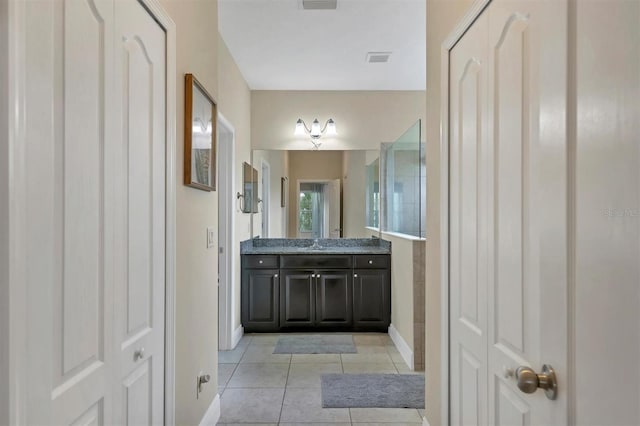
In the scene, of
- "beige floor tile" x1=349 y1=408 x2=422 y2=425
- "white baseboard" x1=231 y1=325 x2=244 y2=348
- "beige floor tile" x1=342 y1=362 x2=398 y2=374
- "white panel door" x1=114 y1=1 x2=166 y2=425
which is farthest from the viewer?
"white baseboard" x1=231 y1=325 x2=244 y2=348

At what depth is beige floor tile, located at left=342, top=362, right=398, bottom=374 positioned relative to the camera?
320 cm

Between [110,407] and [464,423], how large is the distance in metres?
1.23

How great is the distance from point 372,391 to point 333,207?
2304 millimetres

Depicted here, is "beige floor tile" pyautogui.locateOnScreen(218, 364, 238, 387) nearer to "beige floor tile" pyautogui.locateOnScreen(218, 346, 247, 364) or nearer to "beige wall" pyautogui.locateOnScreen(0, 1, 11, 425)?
"beige floor tile" pyautogui.locateOnScreen(218, 346, 247, 364)

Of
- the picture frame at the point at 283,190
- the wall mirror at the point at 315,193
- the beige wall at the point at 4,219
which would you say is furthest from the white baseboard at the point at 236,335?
the beige wall at the point at 4,219

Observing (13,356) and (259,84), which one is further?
(259,84)

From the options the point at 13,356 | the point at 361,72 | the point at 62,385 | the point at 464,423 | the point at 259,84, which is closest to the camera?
the point at 13,356

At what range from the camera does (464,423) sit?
1.54 meters

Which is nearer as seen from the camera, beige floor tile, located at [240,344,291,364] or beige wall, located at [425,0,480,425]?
beige wall, located at [425,0,480,425]

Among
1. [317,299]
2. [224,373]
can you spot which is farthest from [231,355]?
[317,299]

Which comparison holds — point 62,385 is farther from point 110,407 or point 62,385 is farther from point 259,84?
point 259,84

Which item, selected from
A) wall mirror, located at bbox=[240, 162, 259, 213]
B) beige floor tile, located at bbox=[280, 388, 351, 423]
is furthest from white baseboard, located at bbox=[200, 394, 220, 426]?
wall mirror, located at bbox=[240, 162, 259, 213]

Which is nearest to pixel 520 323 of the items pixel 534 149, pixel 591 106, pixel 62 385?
pixel 534 149

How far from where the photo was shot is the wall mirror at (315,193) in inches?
184
